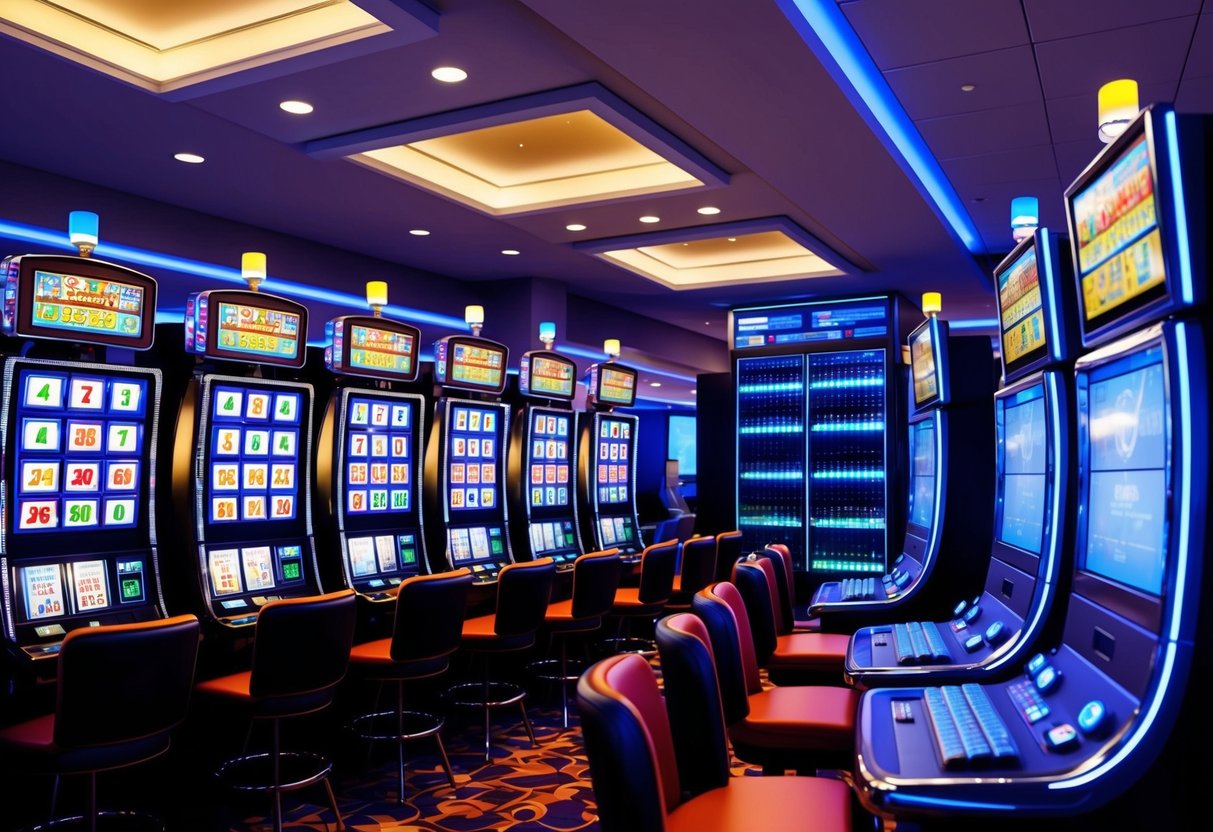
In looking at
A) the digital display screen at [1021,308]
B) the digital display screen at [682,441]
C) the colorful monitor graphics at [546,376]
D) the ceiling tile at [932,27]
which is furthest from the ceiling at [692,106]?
the digital display screen at [682,441]

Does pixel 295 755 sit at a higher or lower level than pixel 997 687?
lower

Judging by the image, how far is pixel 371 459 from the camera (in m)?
4.55

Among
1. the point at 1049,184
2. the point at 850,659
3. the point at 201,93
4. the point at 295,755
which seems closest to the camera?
the point at 850,659

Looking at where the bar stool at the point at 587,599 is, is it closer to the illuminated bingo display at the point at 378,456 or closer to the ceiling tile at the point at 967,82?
the illuminated bingo display at the point at 378,456

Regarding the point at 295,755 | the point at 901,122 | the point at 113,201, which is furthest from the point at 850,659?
the point at 113,201

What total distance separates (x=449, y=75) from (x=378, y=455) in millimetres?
1780

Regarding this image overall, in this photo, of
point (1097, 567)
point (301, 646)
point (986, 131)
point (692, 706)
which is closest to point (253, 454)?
point (301, 646)

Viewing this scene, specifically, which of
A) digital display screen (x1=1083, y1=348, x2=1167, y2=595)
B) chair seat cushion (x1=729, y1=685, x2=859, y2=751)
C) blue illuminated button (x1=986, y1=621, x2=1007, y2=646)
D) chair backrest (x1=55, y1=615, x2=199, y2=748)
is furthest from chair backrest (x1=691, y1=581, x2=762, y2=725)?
chair backrest (x1=55, y1=615, x2=199, y2=748)

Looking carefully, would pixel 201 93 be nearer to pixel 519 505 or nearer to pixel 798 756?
pixel 519 505

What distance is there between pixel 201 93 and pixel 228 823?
2925mm

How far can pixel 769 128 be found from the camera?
447 centimetres

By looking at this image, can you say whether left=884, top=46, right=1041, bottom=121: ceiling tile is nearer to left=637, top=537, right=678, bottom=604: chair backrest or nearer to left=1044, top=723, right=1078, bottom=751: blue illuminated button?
left=637, top=537, right=678, bottom=604: chair backrest

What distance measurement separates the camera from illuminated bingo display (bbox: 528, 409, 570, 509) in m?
5.92

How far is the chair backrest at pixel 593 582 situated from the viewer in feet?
15.1
